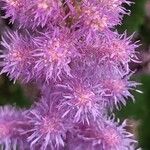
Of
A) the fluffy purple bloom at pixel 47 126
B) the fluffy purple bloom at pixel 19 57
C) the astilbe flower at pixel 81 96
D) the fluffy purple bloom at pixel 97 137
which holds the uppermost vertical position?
the fluffy purple bloom at pixel 19 57

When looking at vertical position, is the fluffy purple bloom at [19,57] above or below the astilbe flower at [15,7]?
below

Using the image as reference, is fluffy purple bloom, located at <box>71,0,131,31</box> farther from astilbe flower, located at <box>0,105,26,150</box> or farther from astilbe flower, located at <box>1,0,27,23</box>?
astilbe flower, located at <box>0,105,26,150</box>

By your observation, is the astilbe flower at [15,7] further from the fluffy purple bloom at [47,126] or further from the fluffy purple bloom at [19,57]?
the fluffy purple bloom at [47,126]

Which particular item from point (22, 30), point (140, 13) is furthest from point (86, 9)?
point (140, 13)

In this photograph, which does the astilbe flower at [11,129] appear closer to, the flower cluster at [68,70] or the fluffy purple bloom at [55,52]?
the flower cluster at [68,70]

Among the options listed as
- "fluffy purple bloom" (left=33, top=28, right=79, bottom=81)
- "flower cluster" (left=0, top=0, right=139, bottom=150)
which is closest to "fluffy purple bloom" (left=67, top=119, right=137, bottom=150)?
"flower cluster" (left=0, top=0, right=139, bottom=150)

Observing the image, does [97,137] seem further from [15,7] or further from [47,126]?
[15,7]

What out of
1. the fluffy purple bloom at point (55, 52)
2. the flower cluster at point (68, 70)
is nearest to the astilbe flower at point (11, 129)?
the flower cluster at point (68, 70)

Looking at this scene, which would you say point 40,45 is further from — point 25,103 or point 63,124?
point 25,103

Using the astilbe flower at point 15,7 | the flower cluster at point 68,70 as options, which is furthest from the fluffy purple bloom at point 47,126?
the astilbe flower at point 15,7
